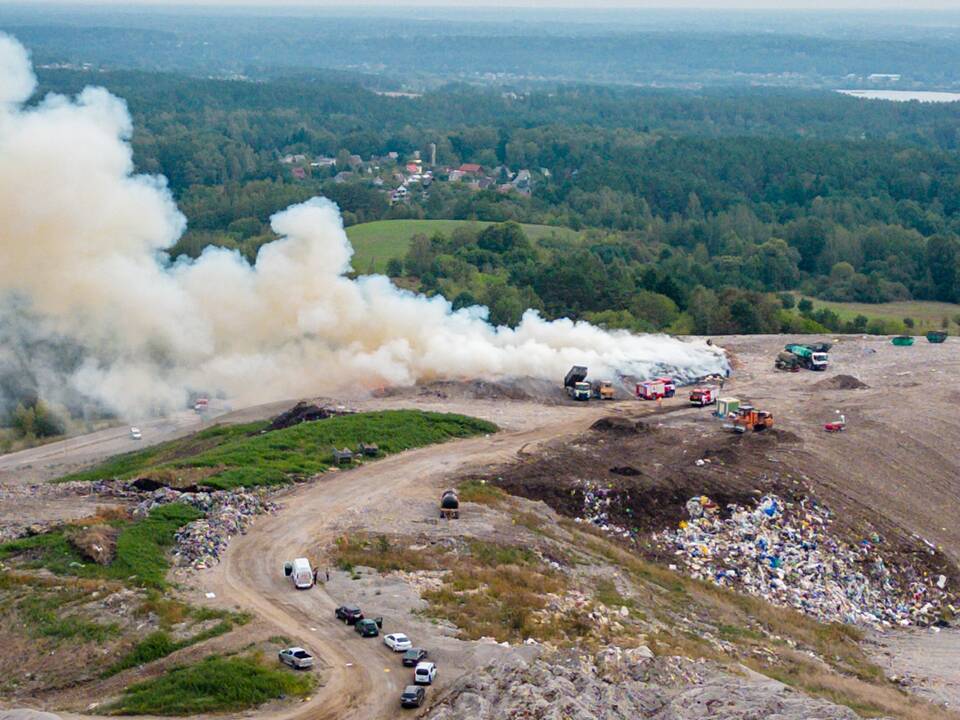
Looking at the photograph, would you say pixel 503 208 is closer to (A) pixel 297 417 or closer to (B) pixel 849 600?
(A) pixel 297 417

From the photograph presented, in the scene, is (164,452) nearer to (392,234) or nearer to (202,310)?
(202,310)

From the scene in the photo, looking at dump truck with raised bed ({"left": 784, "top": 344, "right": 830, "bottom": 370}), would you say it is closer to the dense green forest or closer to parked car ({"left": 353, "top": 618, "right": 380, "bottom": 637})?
the dense green forest

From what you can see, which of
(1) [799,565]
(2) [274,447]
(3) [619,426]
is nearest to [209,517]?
(2) [274,447]

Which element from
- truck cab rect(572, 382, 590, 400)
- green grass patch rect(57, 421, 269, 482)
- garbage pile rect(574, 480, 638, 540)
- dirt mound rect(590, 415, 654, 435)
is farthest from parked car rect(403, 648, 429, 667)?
truck cab rect(572, 382, 590, 400)

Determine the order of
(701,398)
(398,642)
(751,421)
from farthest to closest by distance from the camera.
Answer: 1. (701,398)
2. (751,421)
3. (398,642)

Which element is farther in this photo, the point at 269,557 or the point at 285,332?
the point at 285,332

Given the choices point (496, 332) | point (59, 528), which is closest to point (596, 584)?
point (59, 528)
